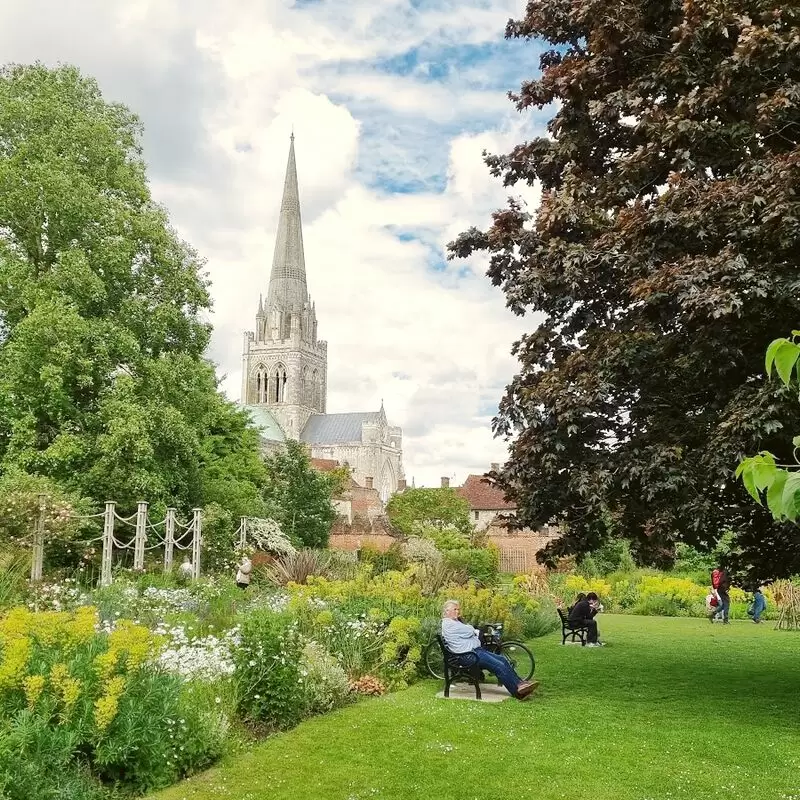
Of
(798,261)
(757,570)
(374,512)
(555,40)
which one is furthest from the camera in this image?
(374,512)

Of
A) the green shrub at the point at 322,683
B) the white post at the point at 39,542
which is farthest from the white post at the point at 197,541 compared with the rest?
the green shrub at the point at 322,683

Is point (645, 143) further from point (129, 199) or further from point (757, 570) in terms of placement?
point (129, 199)

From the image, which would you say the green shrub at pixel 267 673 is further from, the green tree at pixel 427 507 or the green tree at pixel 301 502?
the green tree at pixel 427 507

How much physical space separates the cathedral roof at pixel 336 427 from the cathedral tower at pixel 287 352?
147 centimetres

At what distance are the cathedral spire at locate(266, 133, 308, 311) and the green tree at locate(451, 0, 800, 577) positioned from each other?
10258 centimetres

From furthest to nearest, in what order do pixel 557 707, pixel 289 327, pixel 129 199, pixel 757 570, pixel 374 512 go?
pixel 289 327, pixel 374 512, pixel 129 199, pixel 757 570, pixel 557 707

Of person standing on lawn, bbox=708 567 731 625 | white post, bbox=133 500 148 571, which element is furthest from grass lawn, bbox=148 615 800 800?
white post, bbox=133 500 148 571

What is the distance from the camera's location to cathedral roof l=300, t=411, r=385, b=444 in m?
126

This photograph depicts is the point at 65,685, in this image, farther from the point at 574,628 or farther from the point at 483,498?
the point at 483,498

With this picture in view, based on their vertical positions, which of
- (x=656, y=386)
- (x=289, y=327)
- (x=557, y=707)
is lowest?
(x=557, y=707)

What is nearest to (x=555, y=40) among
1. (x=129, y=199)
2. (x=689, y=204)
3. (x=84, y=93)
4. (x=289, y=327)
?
(x=689, y=204)

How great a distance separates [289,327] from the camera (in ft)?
404

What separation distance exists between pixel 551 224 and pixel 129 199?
17870 mm

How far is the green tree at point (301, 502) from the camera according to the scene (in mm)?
31828
